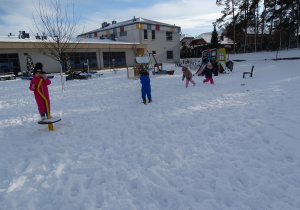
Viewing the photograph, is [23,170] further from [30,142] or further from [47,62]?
[47,62]

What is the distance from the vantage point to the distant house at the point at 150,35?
3444 centimetres

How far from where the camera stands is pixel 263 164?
3170 millimetres

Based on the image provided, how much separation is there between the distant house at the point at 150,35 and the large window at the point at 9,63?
51.9ft

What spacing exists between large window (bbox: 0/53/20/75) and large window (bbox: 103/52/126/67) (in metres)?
11.7

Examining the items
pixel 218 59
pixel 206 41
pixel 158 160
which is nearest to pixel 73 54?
pixel 218 59

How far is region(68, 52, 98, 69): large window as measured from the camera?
27.7 metres

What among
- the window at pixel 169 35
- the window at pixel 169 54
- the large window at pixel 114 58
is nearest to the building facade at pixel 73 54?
the large window at pixel 114 58

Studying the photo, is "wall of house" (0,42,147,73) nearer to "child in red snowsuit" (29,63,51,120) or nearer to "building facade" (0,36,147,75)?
"building facade" (0,36,147,75)

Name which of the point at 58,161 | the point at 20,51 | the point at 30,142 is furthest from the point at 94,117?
the point at 20,51

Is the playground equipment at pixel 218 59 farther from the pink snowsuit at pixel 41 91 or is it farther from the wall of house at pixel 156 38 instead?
the wall of house at pixel 156 38

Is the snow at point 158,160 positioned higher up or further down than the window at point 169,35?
further down

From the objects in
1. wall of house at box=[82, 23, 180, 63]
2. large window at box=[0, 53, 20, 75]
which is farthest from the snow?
wall of house at box=[82, 23, 180, 63]

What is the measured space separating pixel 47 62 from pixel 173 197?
27.4 metres

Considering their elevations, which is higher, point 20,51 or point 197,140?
point 20,51
